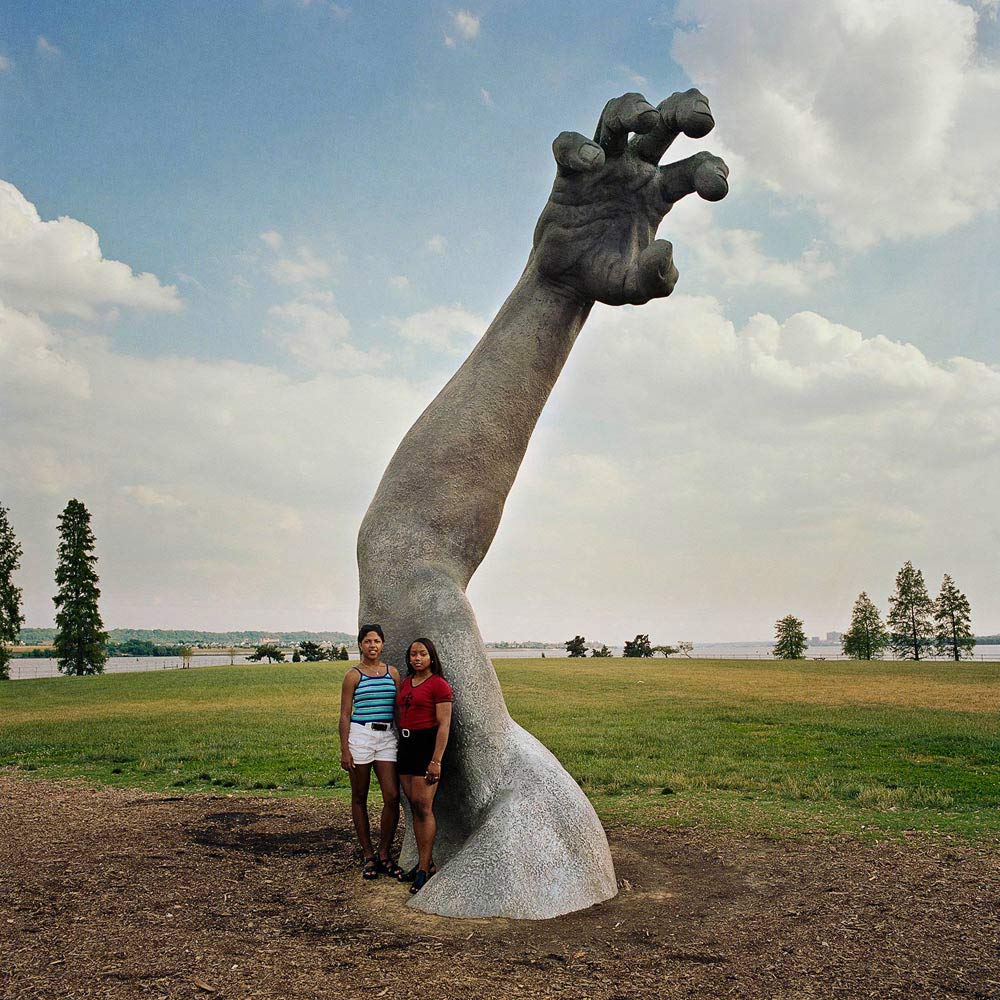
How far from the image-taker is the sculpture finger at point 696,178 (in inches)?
269

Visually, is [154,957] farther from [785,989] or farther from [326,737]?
[326,737]

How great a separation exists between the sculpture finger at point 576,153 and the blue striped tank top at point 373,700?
14.6ft

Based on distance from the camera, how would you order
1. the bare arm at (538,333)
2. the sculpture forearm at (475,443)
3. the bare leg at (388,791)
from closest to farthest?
the bare leg at (388,791), the bare arm at (538,333), the sculpture forearm at (475,443)

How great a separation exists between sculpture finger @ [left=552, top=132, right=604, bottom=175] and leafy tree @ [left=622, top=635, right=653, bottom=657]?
2437 inches

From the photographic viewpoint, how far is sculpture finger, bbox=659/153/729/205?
22.4ft

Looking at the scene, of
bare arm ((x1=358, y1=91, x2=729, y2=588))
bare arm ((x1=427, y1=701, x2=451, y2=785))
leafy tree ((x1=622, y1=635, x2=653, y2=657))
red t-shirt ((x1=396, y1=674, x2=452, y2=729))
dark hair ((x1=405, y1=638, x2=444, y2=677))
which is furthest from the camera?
leafy tree ((x1=622, y1=635, x2=653, y2=657))

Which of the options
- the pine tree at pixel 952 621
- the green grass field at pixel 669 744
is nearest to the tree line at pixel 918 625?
the pine tree at pixel 952 621

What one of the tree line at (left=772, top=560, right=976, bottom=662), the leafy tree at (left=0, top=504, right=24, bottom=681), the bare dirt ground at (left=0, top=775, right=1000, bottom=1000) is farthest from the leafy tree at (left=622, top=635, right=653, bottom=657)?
the bare dirt ground at (left=0, top=775, right=1000, bottom=1000)

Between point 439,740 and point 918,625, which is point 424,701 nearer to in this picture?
point 439,740

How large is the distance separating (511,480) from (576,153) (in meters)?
2.82

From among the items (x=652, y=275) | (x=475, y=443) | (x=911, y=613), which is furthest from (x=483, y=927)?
(x=911, y=613)

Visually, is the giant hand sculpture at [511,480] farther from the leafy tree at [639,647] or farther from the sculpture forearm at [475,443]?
the leafy tree at [639,647]

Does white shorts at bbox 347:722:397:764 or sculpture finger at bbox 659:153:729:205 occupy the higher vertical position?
sculpture finger at bbox 659:153:729:205

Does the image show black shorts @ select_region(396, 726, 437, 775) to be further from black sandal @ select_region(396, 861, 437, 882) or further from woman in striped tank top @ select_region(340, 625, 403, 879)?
black sandal @ select_region(396, 861, 437, 882)
